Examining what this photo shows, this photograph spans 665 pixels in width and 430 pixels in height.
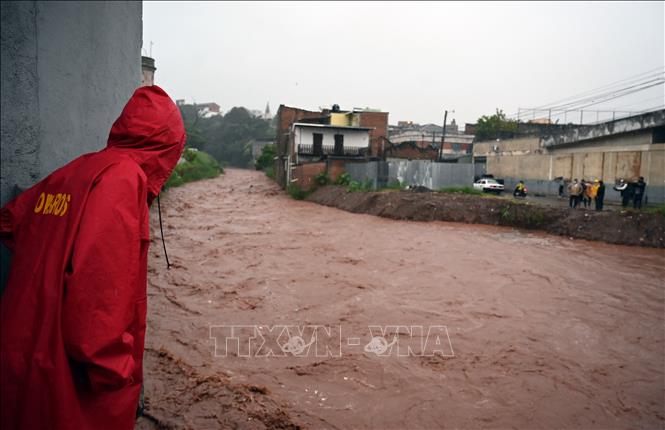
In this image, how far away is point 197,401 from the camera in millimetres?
3428

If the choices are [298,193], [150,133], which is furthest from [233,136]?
[150,133]

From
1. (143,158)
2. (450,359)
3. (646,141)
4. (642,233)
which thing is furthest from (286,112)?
(143,158)

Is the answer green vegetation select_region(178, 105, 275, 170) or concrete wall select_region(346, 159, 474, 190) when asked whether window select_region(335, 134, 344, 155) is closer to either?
concrete wall select_region(346, 159, 474, 190)

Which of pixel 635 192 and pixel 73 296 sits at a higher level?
pixel 635 192

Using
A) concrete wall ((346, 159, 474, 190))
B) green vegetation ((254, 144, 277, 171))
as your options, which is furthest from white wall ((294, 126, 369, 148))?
green vegetation ((254, 144, 277, 171))

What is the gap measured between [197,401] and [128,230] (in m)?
2.46

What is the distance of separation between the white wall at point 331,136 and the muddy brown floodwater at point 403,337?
23.2 m

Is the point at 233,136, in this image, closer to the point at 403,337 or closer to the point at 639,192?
the point at 639,192

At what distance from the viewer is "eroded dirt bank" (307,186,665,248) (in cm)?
1341

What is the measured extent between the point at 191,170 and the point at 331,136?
42.6ft

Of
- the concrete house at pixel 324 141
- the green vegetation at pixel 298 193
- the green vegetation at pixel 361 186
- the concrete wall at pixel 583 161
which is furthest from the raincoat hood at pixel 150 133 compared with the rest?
the green vegetation at pixel 298 193

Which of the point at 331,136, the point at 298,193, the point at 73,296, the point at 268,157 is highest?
the point at 331,136

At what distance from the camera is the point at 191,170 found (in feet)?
125

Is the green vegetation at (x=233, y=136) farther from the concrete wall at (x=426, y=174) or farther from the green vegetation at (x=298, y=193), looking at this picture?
the concrete wall at (x=426, y=174)
